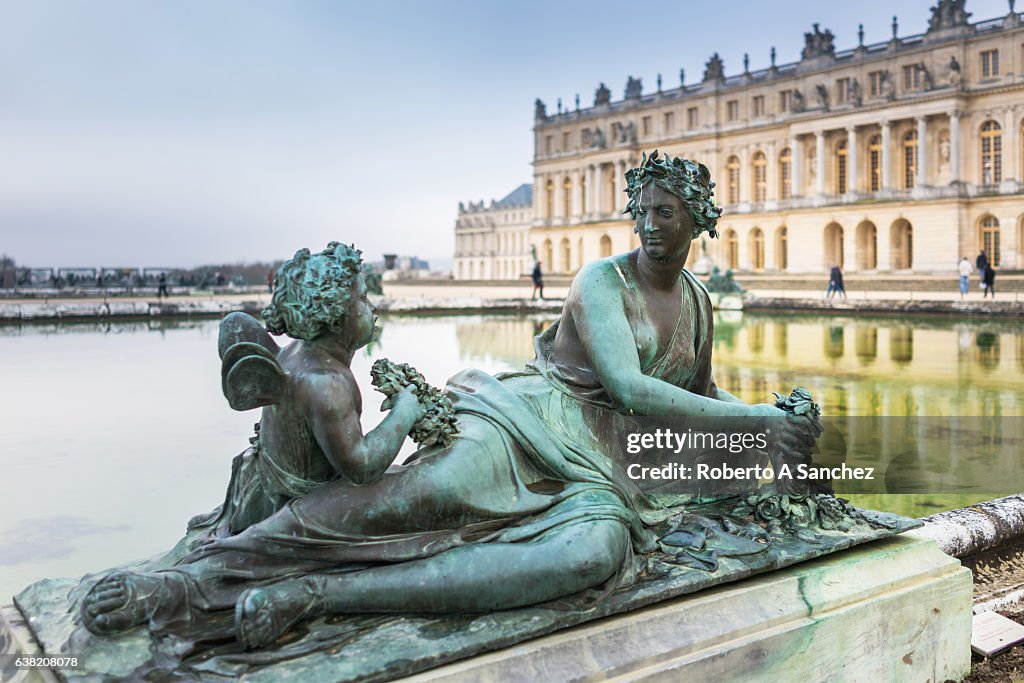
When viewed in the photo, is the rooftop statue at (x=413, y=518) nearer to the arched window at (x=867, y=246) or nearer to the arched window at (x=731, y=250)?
the arched window at (x=867, y=246)

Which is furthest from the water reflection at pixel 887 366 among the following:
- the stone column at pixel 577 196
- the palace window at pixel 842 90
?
the stone column at pixel 577 196

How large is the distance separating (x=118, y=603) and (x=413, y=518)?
2.00 feet

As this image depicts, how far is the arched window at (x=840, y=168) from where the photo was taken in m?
49.0

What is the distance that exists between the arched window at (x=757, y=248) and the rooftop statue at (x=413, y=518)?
173 feet

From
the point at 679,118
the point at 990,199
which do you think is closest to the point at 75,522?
the point at 990,199

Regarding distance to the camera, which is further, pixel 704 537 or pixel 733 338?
pixel 733 338

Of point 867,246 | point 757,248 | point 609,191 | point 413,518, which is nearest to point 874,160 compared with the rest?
point 867,246

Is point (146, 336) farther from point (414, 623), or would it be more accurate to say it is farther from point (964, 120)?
point (964, 120)

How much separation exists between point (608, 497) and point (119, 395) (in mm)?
6346

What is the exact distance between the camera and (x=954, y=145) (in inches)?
1704

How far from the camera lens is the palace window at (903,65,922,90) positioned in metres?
45.4

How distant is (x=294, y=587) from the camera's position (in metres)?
1.76

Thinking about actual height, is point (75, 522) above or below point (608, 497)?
below

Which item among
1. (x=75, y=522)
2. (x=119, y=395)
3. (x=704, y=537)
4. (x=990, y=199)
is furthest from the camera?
(x=990, y=199)
